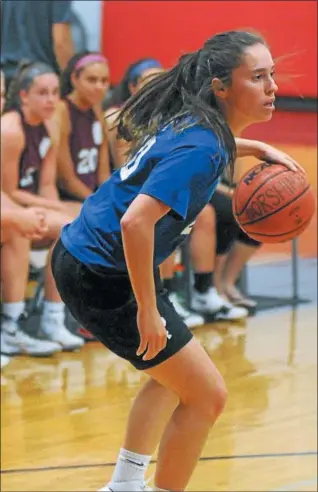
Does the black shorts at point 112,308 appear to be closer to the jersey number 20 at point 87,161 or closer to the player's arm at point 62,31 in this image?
the jersey number 20 at point 87,161

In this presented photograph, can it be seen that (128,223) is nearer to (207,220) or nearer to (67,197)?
(67,197)

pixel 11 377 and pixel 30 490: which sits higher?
pixel 30 490

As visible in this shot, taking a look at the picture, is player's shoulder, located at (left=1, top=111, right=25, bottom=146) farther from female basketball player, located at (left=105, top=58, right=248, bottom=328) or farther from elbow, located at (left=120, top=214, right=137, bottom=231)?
elbow, located at (left=120, top=214, right=137, bottom=231)

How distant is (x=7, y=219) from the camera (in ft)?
17.2

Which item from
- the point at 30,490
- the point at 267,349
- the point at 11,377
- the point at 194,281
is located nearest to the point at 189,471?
the point at 30,490

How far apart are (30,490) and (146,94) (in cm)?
152

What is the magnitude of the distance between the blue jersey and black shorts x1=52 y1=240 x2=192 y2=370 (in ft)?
0.14

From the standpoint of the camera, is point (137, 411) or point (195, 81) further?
point (137, 411)

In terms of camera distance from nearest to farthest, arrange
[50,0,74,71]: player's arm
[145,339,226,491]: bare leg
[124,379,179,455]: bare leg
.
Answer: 1. [145,339,226,491]: bare leg
2. [124,379,179,455]: bare leg
3. [50,0,74,71]: player's arm

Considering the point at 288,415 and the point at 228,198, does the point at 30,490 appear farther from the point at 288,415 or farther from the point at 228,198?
the point at 228,198

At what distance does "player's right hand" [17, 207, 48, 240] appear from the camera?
5.06 m

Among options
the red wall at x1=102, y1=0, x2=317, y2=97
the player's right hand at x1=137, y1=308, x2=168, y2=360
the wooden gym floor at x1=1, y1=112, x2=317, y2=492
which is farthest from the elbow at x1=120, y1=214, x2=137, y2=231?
the red wall at x1=102, y1=0, x2=317, y2=97

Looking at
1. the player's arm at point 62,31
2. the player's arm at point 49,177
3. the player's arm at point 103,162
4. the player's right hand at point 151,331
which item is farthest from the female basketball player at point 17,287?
the player's right hand at point 151,331

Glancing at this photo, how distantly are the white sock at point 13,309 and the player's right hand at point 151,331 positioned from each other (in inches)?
116
